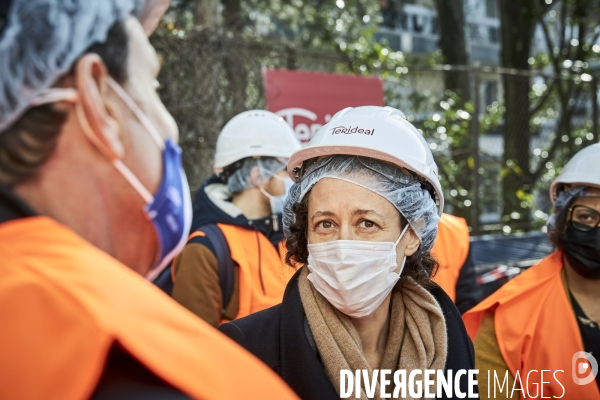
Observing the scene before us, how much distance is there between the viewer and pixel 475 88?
7.43 metres

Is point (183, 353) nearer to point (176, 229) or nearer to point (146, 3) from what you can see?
point (176, 229)

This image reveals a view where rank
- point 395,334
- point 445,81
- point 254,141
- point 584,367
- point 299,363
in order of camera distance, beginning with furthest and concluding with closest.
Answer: point 445,81, point 254,141, point 584,367, point 395,334, point 299,363

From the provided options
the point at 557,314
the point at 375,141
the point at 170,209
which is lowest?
the point at 557,314

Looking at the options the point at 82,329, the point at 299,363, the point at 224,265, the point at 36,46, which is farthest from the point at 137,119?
the point at 224,265

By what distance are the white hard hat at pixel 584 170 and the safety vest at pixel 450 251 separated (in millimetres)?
656

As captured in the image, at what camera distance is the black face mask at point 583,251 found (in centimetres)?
314

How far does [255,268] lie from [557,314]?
1.43 metres

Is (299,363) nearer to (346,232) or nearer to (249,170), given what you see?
(346,232)

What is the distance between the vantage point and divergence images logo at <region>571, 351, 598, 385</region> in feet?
9.38

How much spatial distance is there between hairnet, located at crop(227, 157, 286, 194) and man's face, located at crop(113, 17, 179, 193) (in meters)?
2.67

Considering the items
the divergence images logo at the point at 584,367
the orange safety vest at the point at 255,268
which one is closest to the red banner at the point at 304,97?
the orange safety vest at the point at 255,268

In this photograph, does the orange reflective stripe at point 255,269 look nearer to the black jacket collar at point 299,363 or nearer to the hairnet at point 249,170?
the hairnet at point 249,170

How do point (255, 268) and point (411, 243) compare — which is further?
point (255, 268)

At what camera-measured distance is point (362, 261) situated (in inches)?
88.4
